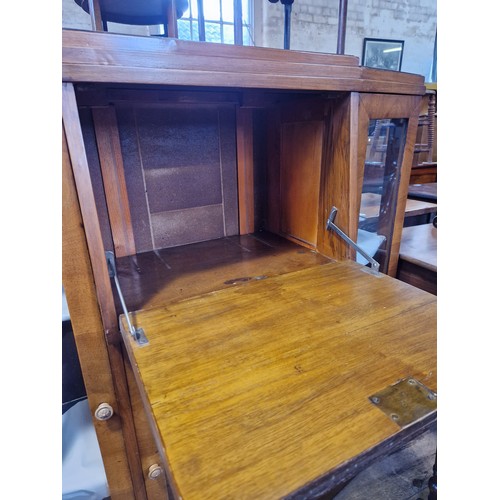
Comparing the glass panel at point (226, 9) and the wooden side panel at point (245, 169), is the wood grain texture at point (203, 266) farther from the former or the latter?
the glass panel at point (226, 9)

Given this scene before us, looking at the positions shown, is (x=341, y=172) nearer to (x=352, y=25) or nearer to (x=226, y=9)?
(x=226, y=9)

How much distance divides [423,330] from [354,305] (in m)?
0.12

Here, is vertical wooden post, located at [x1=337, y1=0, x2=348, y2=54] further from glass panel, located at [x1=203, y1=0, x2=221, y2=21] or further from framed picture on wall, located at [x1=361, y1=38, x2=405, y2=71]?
framed picture on wall, located at [x1=361, y1=38, x2=405, y2=71]

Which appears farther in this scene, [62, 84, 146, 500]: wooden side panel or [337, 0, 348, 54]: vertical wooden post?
[337, 0, 348, 54]: vertical wooden post

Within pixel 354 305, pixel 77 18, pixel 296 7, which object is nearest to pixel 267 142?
pixel 354 305

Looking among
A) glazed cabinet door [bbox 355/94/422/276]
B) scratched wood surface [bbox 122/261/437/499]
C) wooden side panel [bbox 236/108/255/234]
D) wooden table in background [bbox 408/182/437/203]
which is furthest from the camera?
wooden table in background [bbox 408/182/437/203]

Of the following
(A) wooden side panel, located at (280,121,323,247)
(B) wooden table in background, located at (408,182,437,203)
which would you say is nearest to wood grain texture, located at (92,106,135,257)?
(A) wooden side panel, located at (280,121,323,247)

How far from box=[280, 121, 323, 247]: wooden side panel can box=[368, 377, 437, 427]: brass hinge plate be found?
543mm

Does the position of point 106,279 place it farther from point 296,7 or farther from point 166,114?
point 296,7

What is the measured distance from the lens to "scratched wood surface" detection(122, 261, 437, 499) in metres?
0.35

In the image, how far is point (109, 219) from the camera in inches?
35.5

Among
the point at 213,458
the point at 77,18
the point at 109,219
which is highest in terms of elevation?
the point at 77,18

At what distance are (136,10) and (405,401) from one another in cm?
155

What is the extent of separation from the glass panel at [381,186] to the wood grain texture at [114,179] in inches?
24.4
